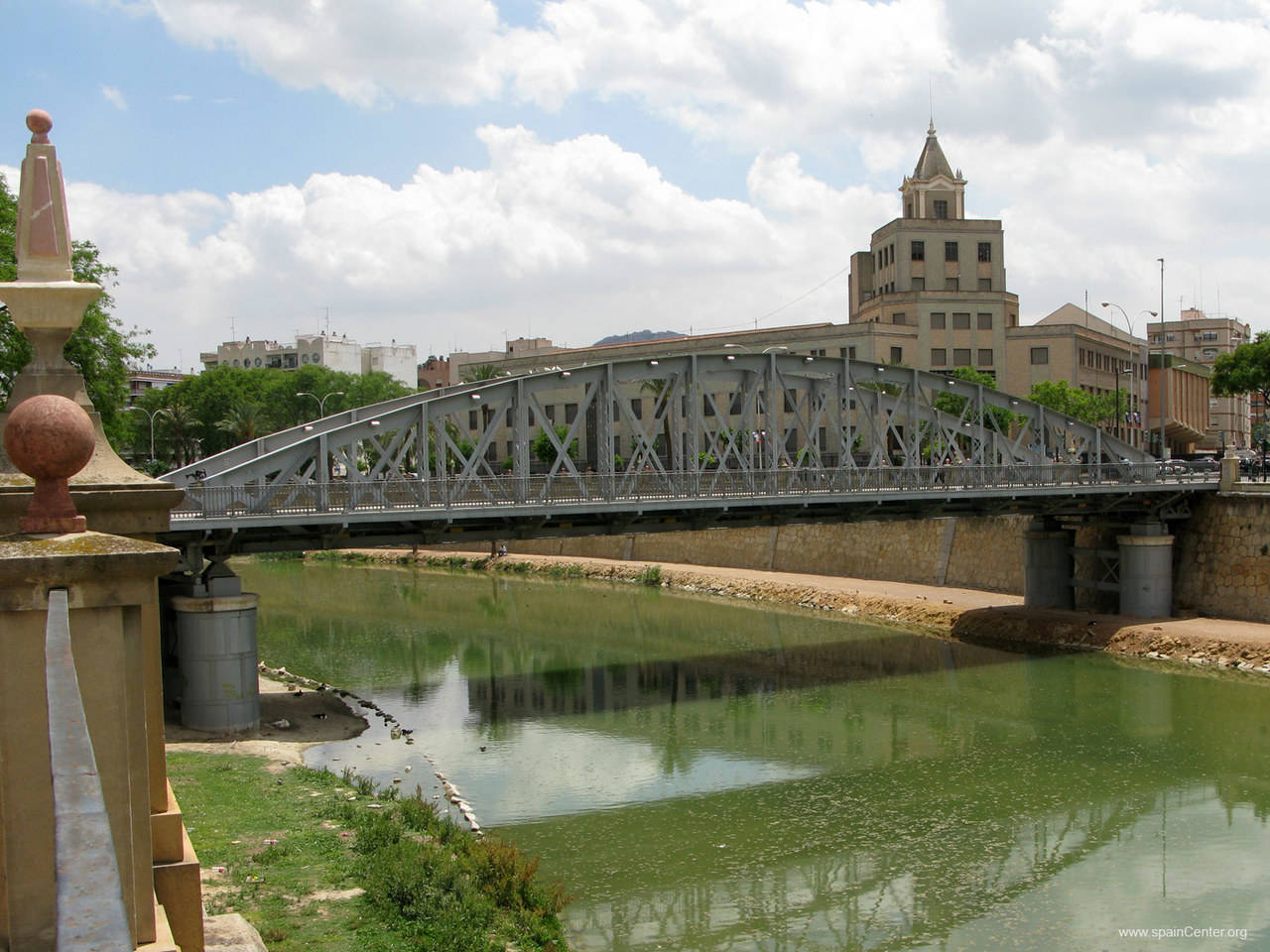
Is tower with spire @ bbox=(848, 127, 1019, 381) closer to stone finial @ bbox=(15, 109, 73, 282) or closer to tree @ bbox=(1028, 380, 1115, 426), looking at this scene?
tree @ bbox=(1028, 380, 1115, 426)

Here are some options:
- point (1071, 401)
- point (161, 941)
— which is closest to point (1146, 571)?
point (1071, 401)

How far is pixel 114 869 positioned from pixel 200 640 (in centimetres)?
2208

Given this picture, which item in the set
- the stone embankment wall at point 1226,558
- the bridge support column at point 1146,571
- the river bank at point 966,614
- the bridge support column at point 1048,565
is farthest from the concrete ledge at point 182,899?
the bridge support column at point 1048,565

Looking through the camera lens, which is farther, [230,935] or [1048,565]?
[1048,565]

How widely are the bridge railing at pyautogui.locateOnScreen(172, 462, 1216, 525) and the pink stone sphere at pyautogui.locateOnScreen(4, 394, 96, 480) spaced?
19905 mm

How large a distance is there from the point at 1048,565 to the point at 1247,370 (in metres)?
28.2

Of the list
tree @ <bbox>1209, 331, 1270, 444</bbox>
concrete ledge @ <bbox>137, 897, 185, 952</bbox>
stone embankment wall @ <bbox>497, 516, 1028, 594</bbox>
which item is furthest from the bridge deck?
tree @ <bbox>1209, 331, 1270, 444</bbox>

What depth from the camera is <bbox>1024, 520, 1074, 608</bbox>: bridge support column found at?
42219 mm

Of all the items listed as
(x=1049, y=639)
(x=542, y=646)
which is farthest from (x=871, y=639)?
(x=542, y=646)

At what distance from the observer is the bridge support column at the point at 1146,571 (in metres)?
39.5

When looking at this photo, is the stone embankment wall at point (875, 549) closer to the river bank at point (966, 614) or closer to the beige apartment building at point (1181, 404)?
the river bank at point (966, 614)

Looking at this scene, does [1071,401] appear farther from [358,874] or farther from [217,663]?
[358,874]

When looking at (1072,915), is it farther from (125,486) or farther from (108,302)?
(108,302)

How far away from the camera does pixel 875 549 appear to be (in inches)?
2063
